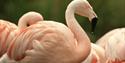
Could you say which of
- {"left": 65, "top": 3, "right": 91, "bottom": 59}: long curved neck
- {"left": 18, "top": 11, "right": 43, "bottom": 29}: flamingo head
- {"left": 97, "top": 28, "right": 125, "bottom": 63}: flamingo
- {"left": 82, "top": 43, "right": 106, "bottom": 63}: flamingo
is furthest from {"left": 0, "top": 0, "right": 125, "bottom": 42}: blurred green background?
{"left": 97, "top": 28, "right": 125, "bottom": 63}: flamingo

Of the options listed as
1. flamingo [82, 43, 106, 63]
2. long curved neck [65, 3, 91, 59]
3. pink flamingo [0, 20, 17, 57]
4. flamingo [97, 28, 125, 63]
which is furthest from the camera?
pink flamingo [0, 20, 17, 57]

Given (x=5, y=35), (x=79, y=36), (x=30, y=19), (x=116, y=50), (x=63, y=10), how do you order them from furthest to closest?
(x=63, y=10), (x=5, y=35), (x=30, y=19), (x=79, y=36), (x=116, y=50)

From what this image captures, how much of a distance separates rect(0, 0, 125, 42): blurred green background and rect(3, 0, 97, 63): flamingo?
383 centimetres

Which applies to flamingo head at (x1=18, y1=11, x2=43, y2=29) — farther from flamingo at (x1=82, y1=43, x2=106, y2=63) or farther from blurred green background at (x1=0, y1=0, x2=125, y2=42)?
blurred green background at (x1=0, y1=0, x2=125, y2=42)

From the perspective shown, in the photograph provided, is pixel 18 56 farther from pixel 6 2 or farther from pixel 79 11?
pixel 6 2

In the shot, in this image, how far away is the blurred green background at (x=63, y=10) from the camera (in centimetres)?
898

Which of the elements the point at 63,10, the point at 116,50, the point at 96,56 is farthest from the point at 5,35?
the point at 63,10

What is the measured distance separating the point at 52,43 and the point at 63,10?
4248mm

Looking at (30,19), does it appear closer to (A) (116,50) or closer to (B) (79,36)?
(B) (79,36)

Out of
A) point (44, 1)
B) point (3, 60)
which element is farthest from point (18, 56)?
point (44, 1)

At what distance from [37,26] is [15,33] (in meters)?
0.40

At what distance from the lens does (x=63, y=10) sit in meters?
9.10

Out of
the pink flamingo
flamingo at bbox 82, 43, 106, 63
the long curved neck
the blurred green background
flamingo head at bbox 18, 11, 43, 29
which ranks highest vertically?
the pink flamingo

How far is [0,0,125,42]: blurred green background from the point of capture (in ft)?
29.5
